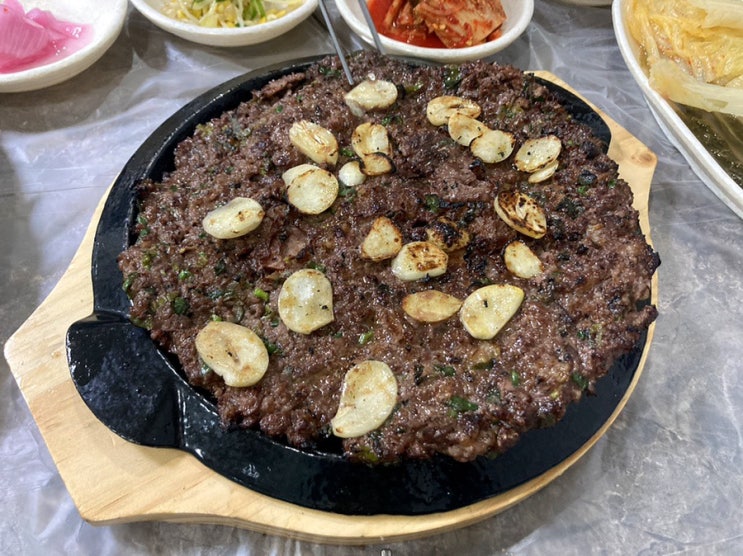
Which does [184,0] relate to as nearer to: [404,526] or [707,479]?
[404,526]

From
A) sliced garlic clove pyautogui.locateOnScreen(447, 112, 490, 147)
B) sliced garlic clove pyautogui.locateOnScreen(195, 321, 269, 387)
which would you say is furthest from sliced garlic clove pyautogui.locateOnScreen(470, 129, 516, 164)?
sliced garlic clove pyautogui.locateOnScreen(195, 321, 269, 387)

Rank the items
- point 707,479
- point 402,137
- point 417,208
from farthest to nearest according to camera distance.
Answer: point 707,479 < point 402,137 < point 417,208

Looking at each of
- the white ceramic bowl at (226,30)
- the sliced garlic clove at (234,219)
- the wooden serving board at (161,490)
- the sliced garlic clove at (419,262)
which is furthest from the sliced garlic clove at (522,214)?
the white ceramic bowl at (226,30)

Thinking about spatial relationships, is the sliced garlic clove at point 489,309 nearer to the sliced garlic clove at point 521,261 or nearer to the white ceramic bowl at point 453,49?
the sliced garlic clove at point 521,261

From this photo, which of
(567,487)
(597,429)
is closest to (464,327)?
(597,429)

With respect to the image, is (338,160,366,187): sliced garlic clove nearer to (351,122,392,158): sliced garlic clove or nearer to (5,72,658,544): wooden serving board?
(351,122,392,158): sliced garlic clove

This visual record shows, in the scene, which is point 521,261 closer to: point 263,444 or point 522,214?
point 522,214

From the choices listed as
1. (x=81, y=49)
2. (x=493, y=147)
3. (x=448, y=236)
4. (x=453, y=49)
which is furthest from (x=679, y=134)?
(x=81, y=49)
